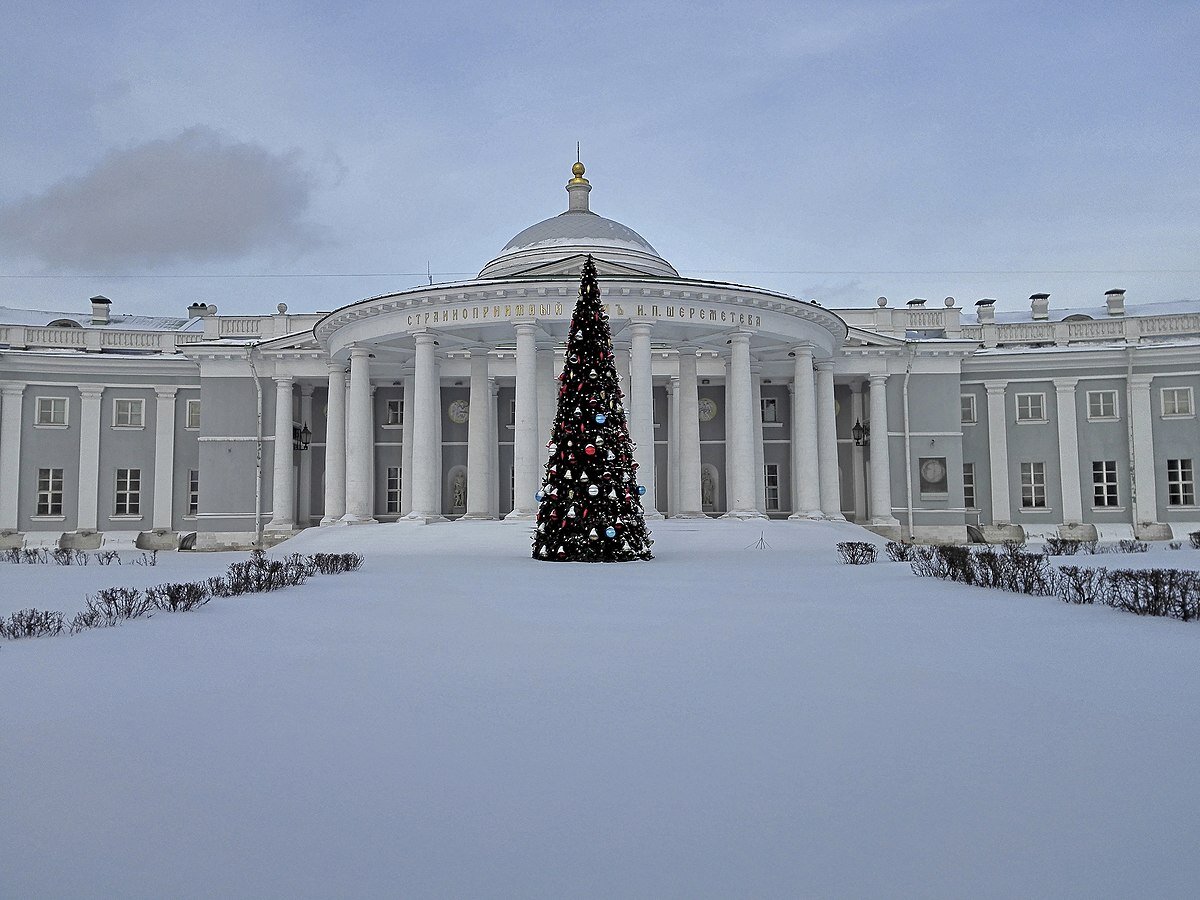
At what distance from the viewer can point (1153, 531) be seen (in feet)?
140

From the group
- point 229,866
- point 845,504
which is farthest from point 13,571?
point 845,504

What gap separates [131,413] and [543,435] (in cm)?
2230

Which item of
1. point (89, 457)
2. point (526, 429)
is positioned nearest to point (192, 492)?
point (89, 457)

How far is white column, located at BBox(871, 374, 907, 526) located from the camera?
41906 millimetres

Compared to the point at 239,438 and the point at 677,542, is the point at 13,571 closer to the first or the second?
the point at 677,542

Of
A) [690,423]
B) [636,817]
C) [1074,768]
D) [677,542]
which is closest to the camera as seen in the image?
[636,817]

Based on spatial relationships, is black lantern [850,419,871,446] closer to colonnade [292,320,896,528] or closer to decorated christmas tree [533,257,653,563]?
colonnade [292,320,896,528]

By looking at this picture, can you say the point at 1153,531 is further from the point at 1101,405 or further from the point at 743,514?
the point at 743,514

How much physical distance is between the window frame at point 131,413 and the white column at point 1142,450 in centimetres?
4596

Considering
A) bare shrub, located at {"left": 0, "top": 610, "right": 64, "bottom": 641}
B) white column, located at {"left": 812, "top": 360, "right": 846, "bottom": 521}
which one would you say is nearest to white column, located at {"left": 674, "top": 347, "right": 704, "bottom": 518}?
white column, located at {"left": 812, "top": 360, "right": 846, "bottom": 521}

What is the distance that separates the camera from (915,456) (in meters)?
43.4

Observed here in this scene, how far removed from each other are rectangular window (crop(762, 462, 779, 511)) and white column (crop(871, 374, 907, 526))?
5.09 meters

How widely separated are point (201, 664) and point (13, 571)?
16.0m

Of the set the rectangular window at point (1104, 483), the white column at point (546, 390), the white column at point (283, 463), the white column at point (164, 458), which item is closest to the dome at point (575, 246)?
the white column at point (546, 390)
